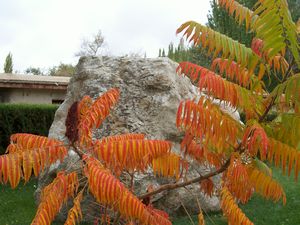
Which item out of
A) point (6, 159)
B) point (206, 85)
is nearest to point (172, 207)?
point (206, 85)

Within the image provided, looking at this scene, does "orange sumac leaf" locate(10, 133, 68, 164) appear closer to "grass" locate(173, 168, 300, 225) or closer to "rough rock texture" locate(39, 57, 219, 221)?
"rough rock texture" locate(39, 57, 219, 221)

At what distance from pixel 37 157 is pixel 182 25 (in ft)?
4.45

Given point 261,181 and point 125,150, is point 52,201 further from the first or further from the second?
point 261,181

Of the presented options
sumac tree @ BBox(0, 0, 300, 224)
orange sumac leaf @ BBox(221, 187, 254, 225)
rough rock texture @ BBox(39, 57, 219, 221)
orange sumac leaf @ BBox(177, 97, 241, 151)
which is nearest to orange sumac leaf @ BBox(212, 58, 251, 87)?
sumac tree @ BBox(0, 0, 300, 224)

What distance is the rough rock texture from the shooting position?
269 inches

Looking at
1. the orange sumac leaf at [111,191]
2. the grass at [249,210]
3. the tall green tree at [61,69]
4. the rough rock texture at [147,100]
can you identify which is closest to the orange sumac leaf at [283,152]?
the orange sumac leaf at [111,191]

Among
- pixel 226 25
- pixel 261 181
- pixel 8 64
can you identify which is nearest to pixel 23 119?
pixel 261 181

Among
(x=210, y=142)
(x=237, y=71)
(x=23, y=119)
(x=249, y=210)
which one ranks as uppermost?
(x=237, y=71)

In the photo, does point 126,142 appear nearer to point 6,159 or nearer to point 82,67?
point 6,159

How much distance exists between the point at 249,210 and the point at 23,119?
7438 millimetres

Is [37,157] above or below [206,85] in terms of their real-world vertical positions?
below

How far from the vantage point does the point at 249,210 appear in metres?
7.57

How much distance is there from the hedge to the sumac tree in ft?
30.2

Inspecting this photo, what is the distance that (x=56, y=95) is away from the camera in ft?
59.5
